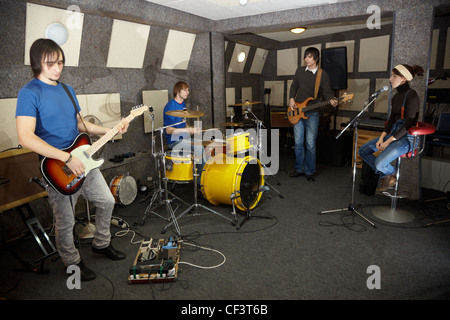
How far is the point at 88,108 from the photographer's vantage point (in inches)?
149

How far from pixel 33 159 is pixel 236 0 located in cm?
294

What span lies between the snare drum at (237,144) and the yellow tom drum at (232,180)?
0.30 feet

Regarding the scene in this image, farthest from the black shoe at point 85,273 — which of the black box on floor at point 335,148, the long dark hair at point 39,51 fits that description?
the black box on floor at point 335,148

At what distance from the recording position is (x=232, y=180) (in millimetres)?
3439

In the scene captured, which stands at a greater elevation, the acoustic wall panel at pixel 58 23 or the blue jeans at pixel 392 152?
the acoustic wall panel at pixel 58 23

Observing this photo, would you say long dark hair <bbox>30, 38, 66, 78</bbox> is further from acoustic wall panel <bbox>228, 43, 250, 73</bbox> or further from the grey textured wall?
acoustic wall panel <bbox>228, 43, 250, 73</bbox>

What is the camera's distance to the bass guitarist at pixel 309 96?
4.62m

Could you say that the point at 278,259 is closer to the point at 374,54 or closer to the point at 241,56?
the point at 374,54

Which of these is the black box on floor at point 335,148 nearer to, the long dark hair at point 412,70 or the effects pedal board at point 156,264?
the long dark hair at point 412,70

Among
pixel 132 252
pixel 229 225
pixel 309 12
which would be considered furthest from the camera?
pixel 309 12

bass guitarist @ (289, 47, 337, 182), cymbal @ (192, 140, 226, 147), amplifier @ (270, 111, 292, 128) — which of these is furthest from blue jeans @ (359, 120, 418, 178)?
amplifier @ (270, 111, 292, 128)

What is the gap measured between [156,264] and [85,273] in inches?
22.2
